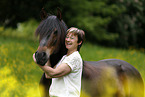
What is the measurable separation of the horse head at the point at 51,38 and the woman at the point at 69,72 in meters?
0.10

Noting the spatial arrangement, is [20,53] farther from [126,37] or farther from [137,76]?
[126,37]

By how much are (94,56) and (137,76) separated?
596 cm

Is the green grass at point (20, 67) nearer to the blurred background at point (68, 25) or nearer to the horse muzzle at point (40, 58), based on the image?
the blurred background at point (68, 25)

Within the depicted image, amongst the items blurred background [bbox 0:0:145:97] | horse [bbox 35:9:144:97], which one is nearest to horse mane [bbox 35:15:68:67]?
horse [bbox 35:9:144:97]

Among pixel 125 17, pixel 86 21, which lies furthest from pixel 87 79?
pixel 125 17

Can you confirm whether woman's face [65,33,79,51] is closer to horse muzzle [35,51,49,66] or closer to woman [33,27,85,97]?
woman [33,27,85,97]

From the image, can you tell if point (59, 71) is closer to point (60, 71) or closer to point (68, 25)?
point (60, 71)

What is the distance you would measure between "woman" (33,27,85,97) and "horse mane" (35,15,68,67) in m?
0.08

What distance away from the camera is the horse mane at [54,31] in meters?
2.63

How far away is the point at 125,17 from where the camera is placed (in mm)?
17344

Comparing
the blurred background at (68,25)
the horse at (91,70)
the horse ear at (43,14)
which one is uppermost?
the horse ear at (43,14)

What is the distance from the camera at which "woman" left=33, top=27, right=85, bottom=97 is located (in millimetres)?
2523

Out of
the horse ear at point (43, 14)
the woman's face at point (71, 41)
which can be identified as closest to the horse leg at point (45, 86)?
the woman's face at point (71, 41)

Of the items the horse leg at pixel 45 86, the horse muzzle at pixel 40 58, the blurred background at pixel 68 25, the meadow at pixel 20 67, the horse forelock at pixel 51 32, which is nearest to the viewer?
the horse muzzle at pixel 40 58
